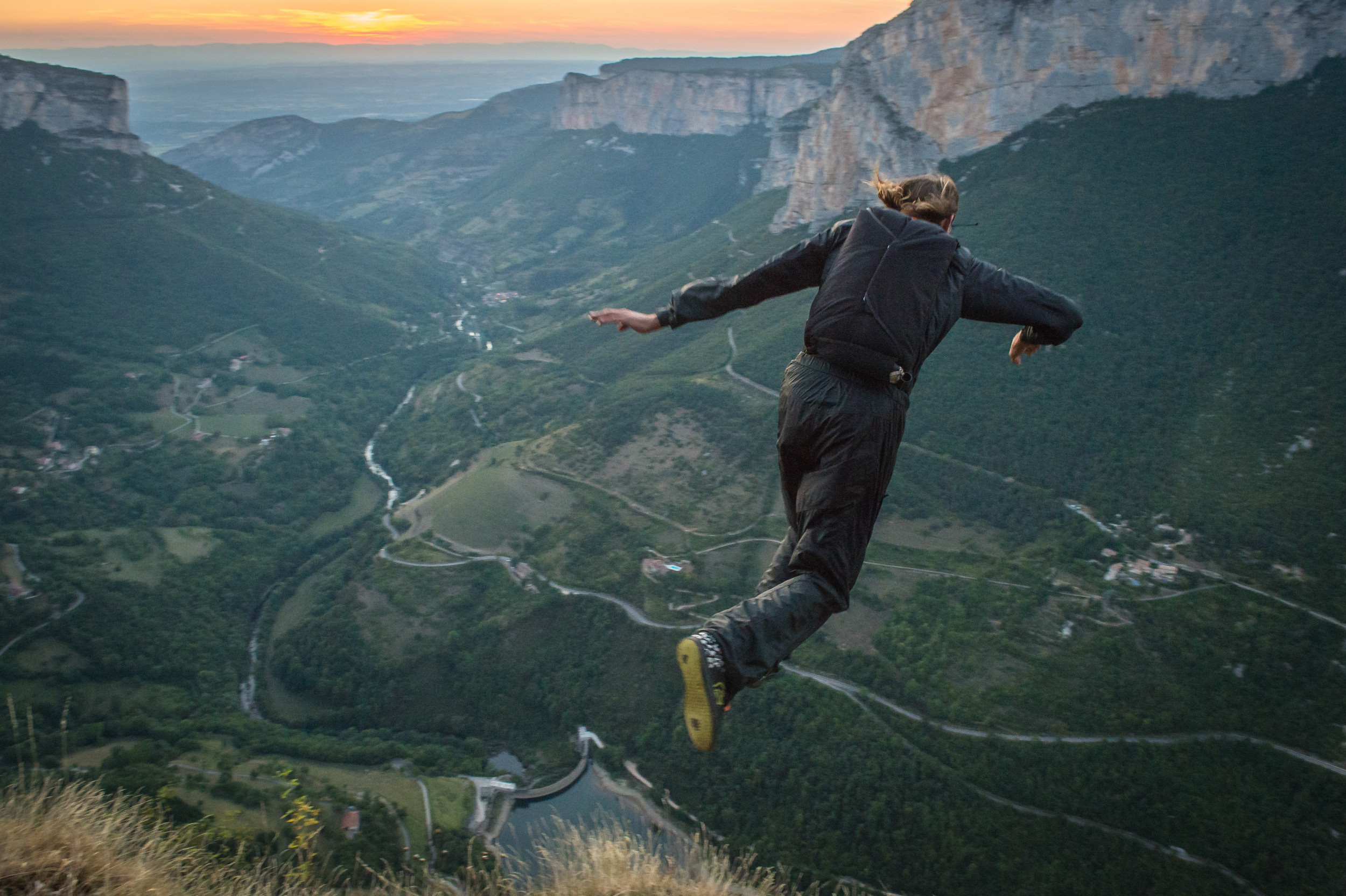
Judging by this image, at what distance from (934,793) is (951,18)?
4999 centimetres

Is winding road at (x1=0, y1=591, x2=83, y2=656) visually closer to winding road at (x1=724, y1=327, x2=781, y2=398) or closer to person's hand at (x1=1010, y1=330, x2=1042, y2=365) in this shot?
winding road at (x1=724, y1=327, x2=781, y2=398)

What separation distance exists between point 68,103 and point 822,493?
9279 centimetres

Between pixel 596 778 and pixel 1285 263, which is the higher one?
pixel 1285 263

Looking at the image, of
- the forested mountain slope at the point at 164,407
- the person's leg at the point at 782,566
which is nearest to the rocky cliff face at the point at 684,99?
the forested mountain slope at the point at 164,407

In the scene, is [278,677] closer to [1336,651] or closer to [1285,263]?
[1336,651]

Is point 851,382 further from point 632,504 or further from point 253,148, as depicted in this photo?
point 253,148

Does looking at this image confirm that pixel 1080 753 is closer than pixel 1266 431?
Yes

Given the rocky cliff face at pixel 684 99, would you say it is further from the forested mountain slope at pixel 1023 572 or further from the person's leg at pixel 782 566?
the person's leg at pixel 782 566

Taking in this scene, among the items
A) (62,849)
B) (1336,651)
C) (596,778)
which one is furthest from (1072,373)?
(62,849)

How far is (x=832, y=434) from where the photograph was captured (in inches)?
183

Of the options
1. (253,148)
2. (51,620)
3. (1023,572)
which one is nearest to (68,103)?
(51,620)

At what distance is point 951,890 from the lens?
925 inches

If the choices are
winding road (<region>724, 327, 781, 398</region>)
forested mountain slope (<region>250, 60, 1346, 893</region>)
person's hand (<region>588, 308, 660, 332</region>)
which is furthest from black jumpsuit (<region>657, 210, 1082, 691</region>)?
winding road (<region>724, 327, 781, 398</region>)

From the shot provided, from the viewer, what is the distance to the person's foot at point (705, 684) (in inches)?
167
